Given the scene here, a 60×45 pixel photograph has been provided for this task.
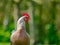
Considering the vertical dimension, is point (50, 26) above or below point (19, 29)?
below

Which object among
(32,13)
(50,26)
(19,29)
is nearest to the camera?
(19,29)

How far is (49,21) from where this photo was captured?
7953 mm

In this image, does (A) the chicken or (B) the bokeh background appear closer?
(A) the chicken

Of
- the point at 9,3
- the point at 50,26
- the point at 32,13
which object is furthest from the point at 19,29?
the point at 50,26

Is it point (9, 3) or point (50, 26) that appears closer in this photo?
point (9, 3)

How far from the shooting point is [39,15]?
8094mm

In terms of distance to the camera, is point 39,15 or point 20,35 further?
point 39,15

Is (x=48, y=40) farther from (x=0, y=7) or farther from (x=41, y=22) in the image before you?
(x=0, y=7)

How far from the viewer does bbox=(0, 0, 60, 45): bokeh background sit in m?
6.95

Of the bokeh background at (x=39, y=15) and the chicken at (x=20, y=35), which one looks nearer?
the chicken at (x=20, y=35)

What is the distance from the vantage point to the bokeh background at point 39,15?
22.8 feet

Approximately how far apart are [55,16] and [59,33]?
0.70 meters

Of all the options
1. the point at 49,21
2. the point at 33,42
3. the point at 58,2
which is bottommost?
the point at 33,42

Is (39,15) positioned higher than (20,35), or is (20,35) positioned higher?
(20,35)
